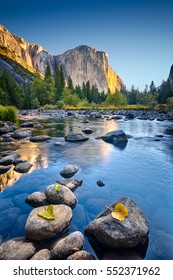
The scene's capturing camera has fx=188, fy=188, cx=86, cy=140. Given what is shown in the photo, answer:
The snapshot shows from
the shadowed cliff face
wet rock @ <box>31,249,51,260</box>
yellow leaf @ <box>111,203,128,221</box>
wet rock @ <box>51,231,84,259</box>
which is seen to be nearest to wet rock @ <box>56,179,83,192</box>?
yellow leaf @ <box>111,203,128,221</box>

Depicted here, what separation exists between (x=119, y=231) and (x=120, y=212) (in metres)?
0.34

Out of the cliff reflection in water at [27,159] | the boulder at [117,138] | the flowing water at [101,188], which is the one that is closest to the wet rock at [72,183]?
the flowing water at [101,188]

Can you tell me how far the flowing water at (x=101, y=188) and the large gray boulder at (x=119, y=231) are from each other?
19 cm

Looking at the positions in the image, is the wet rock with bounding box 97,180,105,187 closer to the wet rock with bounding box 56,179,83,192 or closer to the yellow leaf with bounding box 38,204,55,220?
the wet rock with bounding box 56,179,83,192

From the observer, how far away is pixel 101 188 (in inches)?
200

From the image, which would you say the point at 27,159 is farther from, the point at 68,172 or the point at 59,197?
the point at 59,197

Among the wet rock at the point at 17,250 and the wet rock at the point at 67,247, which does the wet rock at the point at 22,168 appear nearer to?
the wet rock at the point at 17,250

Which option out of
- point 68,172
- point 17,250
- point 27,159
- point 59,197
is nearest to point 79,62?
point 27,159

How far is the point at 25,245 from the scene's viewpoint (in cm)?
278

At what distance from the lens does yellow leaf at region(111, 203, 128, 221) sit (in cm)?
307

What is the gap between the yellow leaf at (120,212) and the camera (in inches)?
121

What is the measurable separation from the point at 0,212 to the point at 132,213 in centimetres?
266
